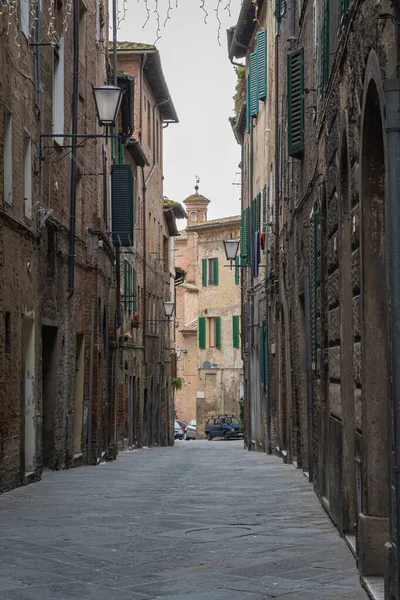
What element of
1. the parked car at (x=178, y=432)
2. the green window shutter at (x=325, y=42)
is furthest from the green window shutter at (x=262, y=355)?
the parked car at (x=178, y=432)

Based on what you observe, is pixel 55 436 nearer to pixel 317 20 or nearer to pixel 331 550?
pixel 317 20

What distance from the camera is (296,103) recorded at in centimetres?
1616

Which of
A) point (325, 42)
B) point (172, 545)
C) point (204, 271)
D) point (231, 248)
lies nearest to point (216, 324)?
point (204, 271)

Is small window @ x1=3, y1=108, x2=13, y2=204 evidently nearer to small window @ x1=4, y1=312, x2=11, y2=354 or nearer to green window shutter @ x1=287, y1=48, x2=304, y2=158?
small window @ x1=4, y1=312, x2=11, y2=354

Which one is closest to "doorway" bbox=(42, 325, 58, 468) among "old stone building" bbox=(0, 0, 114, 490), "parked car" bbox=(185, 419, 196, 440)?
"old stone building" bbox=(0, 0, 114, 490)

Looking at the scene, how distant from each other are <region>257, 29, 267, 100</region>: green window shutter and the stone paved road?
15.7m

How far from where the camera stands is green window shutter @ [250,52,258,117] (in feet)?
95.2

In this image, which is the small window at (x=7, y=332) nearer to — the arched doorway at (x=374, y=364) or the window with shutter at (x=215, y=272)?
the arched doorway at (x=374, y=364)

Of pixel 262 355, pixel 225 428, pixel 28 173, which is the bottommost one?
pixel 225 428

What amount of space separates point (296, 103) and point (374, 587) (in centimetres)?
1067

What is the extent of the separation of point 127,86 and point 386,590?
23.8 meters

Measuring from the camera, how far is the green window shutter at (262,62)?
2808 cm

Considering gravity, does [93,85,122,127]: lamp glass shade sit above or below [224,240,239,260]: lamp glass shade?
below

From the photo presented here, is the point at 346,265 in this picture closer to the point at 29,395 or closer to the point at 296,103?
the point at 29,395
